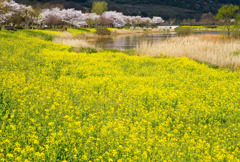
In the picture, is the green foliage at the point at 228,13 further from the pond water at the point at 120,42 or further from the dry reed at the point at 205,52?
the dry reed at the point at 205,52

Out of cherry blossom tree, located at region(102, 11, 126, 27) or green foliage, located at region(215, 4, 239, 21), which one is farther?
cherry blossom tree, located at region(102, 11, 126, 27)

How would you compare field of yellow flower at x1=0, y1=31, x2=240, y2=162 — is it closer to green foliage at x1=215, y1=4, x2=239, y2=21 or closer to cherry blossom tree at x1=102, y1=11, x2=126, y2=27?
green foliage at x1=215, y1=4, x2=239, y2=21

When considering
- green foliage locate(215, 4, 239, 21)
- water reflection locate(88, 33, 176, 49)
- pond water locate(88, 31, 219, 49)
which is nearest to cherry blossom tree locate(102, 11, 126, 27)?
pond water locate(88, 31, 219, 49)

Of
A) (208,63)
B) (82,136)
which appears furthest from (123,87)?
(208,63)

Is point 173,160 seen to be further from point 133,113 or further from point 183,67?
point 183,67

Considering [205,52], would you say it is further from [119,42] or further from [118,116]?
[119,42]

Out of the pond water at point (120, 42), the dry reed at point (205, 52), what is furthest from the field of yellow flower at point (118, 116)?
the pond water at point (120, 42)

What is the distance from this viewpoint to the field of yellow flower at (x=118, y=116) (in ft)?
21.4

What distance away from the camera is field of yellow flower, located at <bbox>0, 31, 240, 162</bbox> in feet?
21.4

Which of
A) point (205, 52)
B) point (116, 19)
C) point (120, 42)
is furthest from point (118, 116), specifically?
point (116, 19)

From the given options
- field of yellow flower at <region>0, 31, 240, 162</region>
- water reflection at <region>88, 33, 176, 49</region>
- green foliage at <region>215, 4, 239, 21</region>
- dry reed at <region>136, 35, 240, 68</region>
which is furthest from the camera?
water reflection at <region>88, 33, 176, 49</region>

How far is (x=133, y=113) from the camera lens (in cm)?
1025

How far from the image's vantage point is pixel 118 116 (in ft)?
30.9

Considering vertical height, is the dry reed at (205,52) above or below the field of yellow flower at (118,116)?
above
